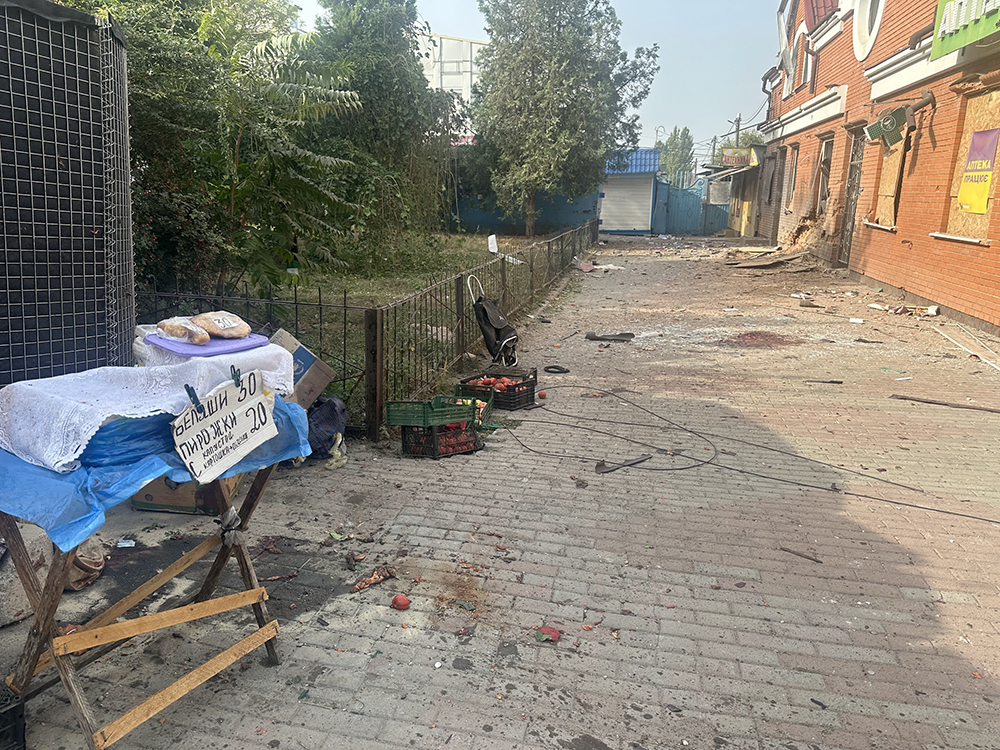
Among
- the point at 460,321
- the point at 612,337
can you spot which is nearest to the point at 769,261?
the point at 612,337

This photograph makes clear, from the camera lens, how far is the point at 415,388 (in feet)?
25.4

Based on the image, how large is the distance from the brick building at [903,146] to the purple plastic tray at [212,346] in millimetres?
11818

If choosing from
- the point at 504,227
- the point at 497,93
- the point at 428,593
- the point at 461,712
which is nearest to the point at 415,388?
the point at 428,593

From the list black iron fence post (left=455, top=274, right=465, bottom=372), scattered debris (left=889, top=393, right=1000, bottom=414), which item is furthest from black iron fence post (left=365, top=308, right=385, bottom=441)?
scattered debris (left=889, top=393, right=1000, bottom=414)

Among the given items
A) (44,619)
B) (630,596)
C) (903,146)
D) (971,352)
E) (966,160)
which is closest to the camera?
(44,619)

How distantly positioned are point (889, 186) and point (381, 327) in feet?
47.3

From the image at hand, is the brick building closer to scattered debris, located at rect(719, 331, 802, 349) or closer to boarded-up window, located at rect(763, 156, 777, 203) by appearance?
scattered debris, located at rect(719, 331, 802, 349)

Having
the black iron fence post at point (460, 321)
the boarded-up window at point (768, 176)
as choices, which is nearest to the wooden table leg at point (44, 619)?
the black iron fence post at point (460, 321)

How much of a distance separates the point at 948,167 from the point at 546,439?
11107 mm

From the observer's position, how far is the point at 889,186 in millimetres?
16031

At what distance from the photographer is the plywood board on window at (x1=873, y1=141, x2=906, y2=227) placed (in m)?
15.5

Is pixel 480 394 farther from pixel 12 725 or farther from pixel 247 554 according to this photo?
pixel 12 725

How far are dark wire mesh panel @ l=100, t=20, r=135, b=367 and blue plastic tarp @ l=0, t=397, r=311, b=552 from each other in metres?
2.02

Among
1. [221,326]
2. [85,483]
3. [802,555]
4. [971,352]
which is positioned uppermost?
[221,326]
